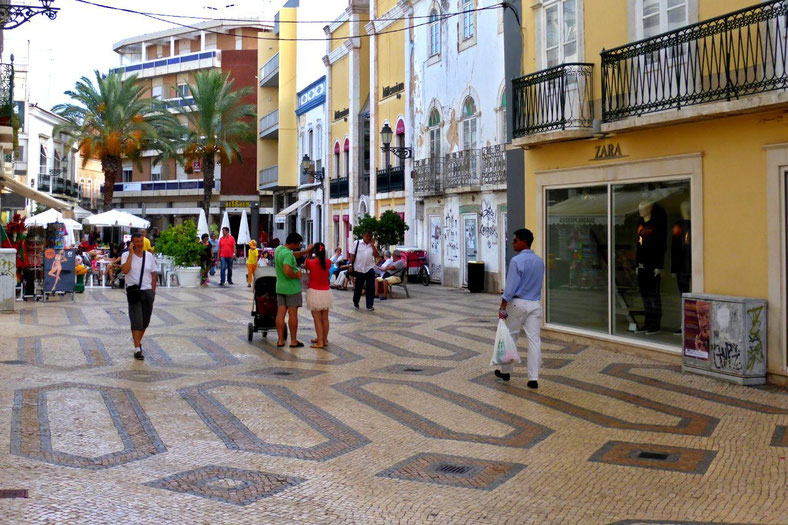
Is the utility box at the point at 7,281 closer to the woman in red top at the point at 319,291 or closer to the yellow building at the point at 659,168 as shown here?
the woman in red top at the point at 319,291

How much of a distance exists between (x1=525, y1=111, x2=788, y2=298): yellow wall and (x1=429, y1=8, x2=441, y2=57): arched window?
57.6 feet

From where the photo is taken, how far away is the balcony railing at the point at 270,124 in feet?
165

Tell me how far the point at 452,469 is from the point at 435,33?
23.8 metres

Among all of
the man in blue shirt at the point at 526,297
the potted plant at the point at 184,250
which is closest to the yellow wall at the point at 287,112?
the potted plant at the point at 184,250

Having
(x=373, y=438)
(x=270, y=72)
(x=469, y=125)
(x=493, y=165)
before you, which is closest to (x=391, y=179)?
(x=469, y=125)

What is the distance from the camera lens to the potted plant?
2562 centimetres

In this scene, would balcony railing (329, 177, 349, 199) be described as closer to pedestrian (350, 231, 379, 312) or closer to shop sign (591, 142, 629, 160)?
pedestrian (350, 231, 379, 312)

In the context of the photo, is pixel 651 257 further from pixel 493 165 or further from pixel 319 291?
pixel 493 165

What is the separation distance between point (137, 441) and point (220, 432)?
718mm

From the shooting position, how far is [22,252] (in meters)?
19.3

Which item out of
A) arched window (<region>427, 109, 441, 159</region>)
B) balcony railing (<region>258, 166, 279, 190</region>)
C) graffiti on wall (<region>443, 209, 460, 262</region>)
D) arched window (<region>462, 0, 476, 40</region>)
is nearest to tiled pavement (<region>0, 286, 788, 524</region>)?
graffiti on wall (<region>443, 209, 460, 262</region>)

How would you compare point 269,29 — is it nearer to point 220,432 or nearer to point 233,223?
point 233,223

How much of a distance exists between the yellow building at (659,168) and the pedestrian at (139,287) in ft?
20.0

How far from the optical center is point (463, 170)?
26219 mm
